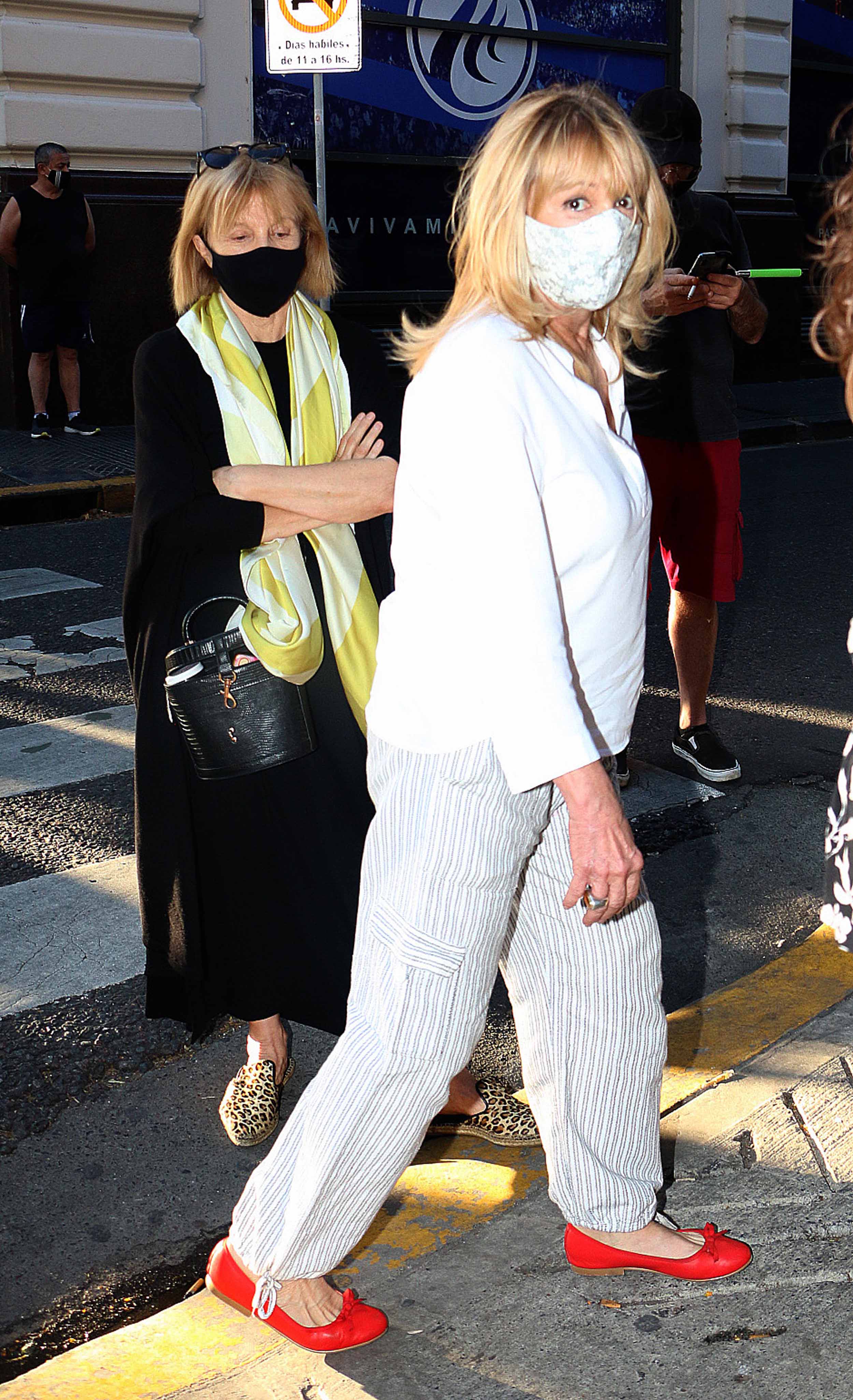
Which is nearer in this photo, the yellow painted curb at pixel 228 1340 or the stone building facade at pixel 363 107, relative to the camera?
the yellow painted curb at pixel 228 1340

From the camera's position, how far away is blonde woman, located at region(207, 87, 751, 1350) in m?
1.97

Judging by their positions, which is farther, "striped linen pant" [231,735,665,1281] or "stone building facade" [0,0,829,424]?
"stone building facade" [0,0,829,424]

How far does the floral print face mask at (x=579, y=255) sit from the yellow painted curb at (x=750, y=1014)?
1.62 metres

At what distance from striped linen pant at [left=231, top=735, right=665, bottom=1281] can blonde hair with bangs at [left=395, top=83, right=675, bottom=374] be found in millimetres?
608

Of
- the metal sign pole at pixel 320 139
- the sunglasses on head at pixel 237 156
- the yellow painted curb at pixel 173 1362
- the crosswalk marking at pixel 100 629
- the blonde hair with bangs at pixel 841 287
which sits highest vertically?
the metal sign pole at pixel 320 139

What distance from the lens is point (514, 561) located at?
1.94 m

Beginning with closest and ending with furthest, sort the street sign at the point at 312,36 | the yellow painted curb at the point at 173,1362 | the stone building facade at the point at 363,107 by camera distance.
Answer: the yellow painted curb at the point at 173,1362 → the street sign at the point at 312,36 → the stone building facade at the point at 363,107

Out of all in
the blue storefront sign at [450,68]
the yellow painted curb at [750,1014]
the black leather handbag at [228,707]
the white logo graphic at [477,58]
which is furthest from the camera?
A: the white logo graphic at [477,58]

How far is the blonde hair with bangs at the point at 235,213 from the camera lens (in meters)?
2.78

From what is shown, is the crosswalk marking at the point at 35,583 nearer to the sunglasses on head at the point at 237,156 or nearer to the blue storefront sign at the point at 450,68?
the sunglasses on head at the point at 237,156

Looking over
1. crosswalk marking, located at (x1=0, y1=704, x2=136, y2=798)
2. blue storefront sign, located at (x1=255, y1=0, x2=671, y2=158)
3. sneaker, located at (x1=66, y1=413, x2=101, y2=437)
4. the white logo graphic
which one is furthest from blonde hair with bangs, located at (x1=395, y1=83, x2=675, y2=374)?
the white logo graphic

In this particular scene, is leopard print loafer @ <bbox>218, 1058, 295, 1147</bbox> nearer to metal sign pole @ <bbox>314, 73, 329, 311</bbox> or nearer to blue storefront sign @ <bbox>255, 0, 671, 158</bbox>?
metal sign pole @ <bbox>314, 73, 329, 311</bbox>

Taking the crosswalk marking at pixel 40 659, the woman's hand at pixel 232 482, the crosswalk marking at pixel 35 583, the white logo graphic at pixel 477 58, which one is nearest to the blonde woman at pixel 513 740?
the woman's hand at pixel 232 482

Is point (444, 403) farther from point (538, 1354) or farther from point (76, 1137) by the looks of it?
point (76, 1137)
